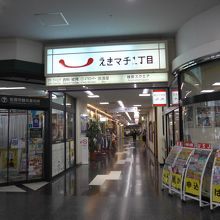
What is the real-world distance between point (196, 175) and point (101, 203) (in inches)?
79.6

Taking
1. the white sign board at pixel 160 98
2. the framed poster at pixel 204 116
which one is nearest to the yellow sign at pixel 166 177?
the framed poster at pixel 204 116

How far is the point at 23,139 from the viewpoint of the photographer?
8.17 m

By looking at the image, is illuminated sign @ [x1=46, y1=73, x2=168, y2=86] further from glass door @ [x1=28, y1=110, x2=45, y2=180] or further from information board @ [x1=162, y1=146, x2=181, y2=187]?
glass door @ [x1=28, y1=110, x2=45, y2=180]

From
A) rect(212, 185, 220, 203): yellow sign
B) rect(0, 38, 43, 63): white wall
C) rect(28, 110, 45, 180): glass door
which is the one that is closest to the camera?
rect(212, 185, 220, 203): yellow sign

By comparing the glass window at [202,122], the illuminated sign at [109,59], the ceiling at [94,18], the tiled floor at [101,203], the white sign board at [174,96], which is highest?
the ceiling at [94,18]

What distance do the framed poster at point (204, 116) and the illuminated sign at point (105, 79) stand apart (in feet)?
3.48

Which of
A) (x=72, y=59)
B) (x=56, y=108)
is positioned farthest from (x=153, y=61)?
(x=56, y=108)

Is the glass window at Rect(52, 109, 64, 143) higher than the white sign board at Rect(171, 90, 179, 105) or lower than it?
lower

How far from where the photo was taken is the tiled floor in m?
4.84

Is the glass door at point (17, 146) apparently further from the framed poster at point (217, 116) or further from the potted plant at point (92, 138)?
the potted plant at point (92, 138)

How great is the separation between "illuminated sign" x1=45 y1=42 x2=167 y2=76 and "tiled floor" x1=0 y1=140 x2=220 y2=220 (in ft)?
9.51

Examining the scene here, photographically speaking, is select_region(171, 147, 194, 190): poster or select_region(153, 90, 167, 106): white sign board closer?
Answer: select_region(171, 147, 194, 190): poster

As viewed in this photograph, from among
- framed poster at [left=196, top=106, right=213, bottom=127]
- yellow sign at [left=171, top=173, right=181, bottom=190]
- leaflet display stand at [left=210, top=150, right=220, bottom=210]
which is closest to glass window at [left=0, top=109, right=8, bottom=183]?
yellow sign at [left=171, top=173, right=181, bottom=190]

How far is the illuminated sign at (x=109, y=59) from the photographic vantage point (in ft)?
20.8
